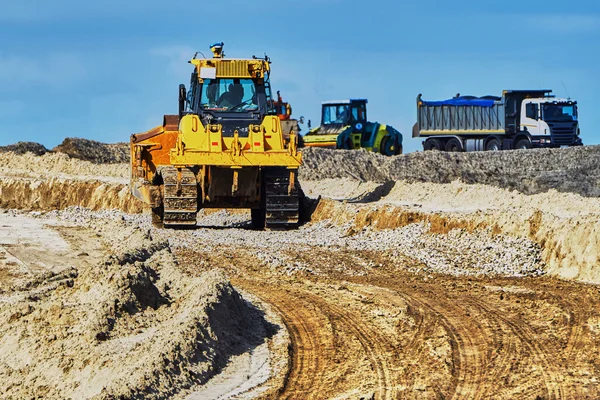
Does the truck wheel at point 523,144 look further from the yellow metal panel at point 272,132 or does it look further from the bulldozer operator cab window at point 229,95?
the yellow metal panel at point 272,132

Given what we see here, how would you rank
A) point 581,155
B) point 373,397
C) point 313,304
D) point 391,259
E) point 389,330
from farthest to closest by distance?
point 581,155
point 391,259
point 313,304
point 389,330
point 373,397

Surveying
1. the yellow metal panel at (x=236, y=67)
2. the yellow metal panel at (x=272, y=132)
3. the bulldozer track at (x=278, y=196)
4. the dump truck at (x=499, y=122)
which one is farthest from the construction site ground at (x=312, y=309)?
the dump truck at (x=499, y=122)

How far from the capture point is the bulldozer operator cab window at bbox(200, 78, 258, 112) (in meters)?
21.0

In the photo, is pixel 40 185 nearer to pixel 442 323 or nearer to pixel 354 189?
pixel 354 189

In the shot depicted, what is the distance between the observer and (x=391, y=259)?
1667 cm

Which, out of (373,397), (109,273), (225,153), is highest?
(225,153)

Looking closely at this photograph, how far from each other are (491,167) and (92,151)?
1903cm

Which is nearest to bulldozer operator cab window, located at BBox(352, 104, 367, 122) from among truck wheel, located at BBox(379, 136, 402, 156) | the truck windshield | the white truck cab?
truck wheel, located at BBox(379, 136, 402, 156)

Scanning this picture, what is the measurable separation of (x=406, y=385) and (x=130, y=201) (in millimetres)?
21249

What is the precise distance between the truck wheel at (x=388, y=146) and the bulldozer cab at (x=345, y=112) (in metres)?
1.38

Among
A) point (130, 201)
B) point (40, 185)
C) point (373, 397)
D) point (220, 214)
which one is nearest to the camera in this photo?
point (373, 397)

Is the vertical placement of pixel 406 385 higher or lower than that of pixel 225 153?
lower

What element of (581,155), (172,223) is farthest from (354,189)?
(581,155)

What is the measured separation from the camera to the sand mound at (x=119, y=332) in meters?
7.55
